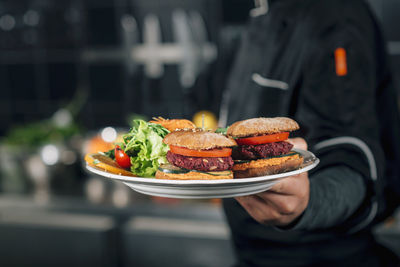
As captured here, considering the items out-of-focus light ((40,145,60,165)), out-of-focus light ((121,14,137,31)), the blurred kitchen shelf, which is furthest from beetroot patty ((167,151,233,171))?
out-of-focus light ((121,14,137,31))

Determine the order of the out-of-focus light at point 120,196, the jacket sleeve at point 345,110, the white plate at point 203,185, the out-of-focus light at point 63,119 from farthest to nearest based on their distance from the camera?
the out-of-focus light at point 63,119 → the out-of-focus light at point 120,196 → the jacket sleeve at point 345,110 → the white plate at point 203,185

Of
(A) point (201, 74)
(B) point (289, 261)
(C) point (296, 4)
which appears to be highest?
(C) point (296, 4)

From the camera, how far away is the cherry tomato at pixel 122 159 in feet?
2.74

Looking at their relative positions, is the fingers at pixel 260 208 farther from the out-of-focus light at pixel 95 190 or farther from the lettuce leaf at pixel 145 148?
the out-of-focus light at pixel 95 190

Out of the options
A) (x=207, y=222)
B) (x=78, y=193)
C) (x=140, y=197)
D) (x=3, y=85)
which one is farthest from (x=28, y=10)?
(x=207, y=222)

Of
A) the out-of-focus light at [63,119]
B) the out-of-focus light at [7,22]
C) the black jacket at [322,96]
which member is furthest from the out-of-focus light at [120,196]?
the out-of-focus light at [7,22]

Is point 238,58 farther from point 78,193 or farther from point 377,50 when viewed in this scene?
point 78,193

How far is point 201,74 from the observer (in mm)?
3436

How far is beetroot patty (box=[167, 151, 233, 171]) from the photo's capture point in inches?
30.0

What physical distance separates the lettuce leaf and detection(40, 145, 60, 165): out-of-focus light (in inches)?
69.7

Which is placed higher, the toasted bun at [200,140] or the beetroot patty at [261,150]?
the toasted bun at [200,140]

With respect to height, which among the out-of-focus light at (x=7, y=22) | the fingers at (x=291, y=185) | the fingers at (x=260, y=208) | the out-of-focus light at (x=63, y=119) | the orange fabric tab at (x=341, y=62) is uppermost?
the out-of-focus light at (x=7, y=22)

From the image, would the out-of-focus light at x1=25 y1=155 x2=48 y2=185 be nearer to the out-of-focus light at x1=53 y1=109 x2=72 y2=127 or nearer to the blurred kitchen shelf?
the blurred kitchen shelf

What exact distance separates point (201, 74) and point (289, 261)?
2.29m
